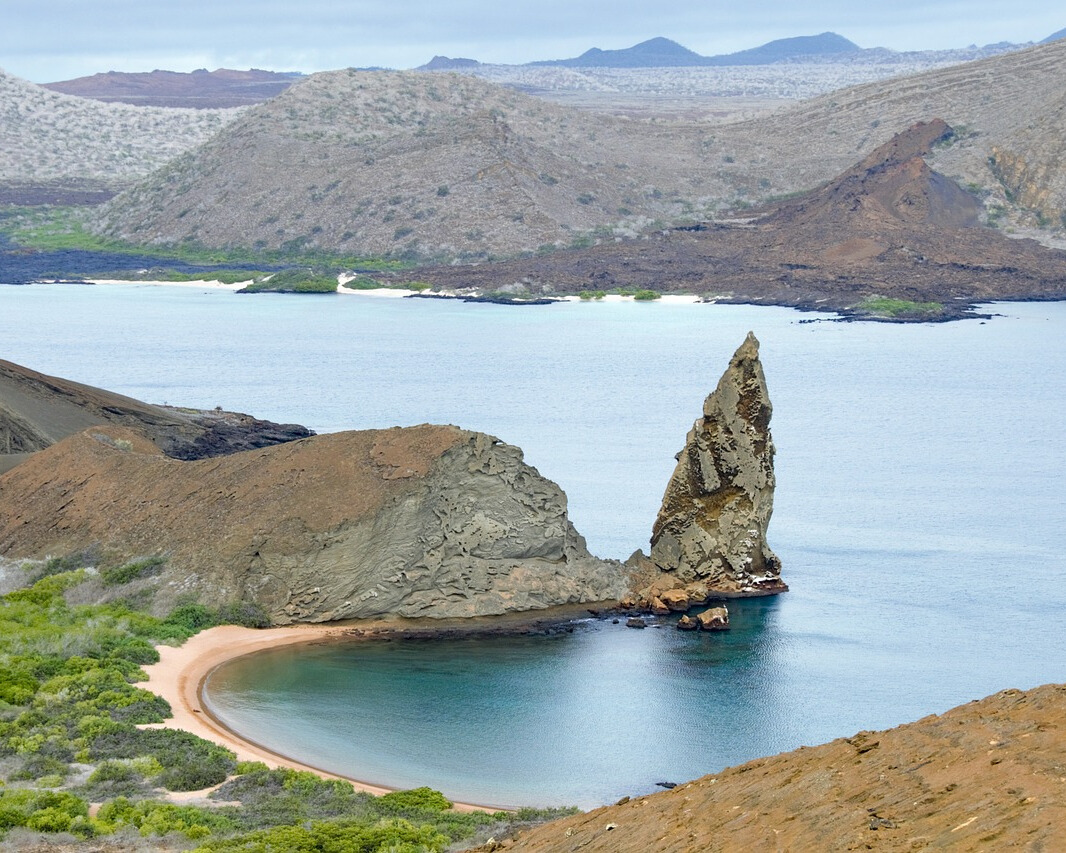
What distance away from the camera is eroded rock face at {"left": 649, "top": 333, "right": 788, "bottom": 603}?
39.6 metres

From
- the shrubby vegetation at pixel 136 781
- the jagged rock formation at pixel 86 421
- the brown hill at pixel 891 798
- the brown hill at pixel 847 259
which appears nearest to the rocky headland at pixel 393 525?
the shrubby vegetation at pixel 136 781

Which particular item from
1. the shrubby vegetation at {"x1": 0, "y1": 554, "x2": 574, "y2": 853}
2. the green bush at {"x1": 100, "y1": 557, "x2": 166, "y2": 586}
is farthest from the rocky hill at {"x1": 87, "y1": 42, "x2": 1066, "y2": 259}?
the shrubby vegetation at {"x1": 0, "y1": 554, "x2": 574, "y2": 853}

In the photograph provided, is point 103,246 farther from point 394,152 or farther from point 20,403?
point 20,403

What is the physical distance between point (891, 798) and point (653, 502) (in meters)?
37.2

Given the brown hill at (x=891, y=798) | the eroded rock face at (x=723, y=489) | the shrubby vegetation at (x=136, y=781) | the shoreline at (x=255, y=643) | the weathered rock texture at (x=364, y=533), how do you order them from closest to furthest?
the brown hill at (x=891, y=798) → the shrubby vegetation at (x=136, y=781) → the shoreline at (x=255, y=643) → the weathered rock texture at (x=364, y=533) → the eroded rock face at (x=723, y=489)

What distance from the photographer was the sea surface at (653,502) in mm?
30641

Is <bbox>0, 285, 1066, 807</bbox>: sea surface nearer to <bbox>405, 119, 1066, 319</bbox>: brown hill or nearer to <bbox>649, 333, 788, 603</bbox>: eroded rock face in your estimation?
<bbox>649, 333, 788, 603</bbox>: eroded rock face

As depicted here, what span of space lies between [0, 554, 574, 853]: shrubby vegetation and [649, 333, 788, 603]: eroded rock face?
12655 millimetres

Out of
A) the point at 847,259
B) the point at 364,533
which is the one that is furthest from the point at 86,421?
the point at 847,259

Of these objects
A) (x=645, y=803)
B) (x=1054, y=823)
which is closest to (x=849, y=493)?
(x=645, y=803)

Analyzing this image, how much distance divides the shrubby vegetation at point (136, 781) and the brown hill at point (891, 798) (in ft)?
12.9

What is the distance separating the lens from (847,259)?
129500 mm

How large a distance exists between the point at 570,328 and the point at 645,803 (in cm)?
9111

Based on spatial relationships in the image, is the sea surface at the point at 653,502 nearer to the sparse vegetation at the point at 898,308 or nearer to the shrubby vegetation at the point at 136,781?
the shrubby vegetation at the point at 136,781
